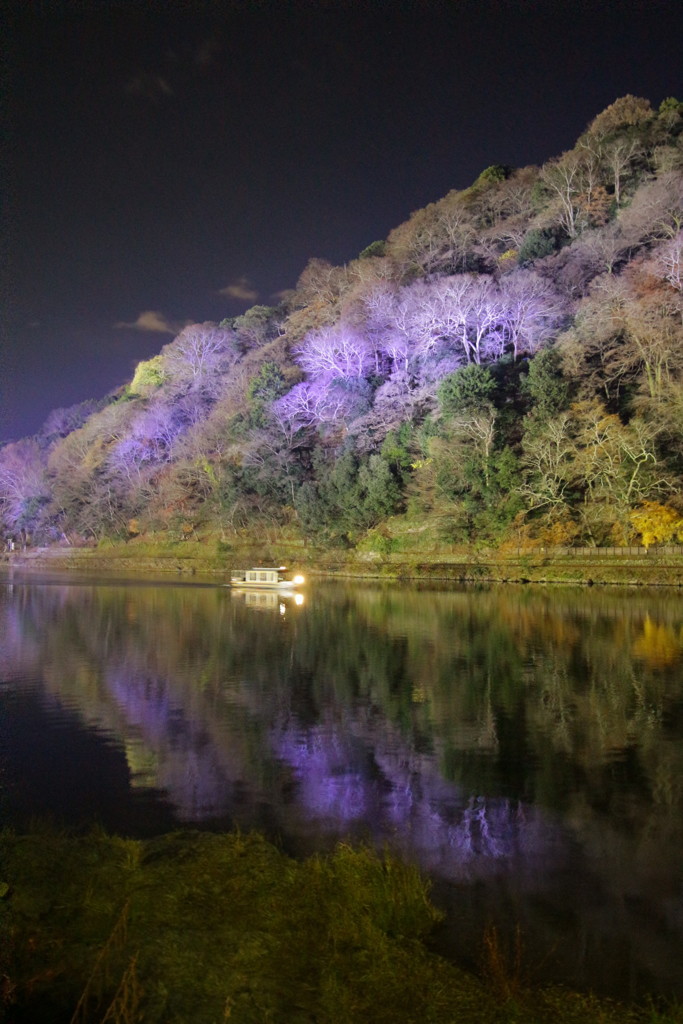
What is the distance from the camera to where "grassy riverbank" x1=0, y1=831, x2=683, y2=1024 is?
388cm

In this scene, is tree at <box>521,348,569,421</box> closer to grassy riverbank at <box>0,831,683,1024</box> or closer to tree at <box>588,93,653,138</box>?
tree at <box>588,93,653,138</box>

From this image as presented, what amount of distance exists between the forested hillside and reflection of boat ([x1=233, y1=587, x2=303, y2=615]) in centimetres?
1022

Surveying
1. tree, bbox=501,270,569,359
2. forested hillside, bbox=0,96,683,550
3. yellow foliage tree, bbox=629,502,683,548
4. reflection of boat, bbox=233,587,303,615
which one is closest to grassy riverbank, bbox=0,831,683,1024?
reflection of boat, bbox=233,587,303,615

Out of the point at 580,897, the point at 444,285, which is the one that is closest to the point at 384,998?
the point at 580,897

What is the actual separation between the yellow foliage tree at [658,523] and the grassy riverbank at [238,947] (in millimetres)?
29769

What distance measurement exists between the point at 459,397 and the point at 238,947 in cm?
3605

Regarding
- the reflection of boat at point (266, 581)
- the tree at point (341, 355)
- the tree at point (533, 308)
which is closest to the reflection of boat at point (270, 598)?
the reflection of boat at point (266, 581)

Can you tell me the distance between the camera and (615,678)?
1352 cm

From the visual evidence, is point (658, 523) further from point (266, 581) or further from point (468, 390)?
point (266, 581)

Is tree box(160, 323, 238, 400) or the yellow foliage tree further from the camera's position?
tree box(160, 323, 238, 400)

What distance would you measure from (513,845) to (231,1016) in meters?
3.41

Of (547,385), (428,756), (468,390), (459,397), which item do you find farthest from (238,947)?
(468,390)

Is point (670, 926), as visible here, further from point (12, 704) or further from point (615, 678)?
point (12, 704)

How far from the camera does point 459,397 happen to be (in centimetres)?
3853
